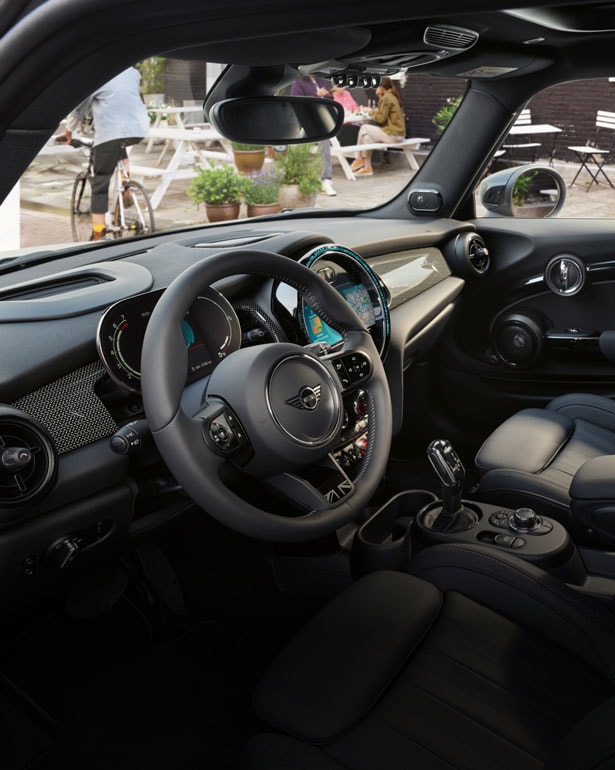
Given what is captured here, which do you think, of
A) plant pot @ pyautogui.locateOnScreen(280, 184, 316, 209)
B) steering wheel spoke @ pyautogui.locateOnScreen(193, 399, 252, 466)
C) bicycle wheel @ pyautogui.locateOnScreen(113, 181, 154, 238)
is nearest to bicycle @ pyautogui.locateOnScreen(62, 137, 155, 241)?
bicycle wheel @ pyautogui.locateOnScreen(113, 181, 154, 238)

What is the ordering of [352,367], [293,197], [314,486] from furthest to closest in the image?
1. [293,197]
2. [352,367]
3. [314,486]

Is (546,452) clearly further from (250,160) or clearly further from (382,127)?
(250,160)

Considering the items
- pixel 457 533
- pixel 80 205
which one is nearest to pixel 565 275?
pixel 457 533

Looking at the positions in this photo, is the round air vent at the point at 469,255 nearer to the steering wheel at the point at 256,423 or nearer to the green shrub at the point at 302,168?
the steering wheel at the point at 256,423

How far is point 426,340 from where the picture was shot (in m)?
2.70

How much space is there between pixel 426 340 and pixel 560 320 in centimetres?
63

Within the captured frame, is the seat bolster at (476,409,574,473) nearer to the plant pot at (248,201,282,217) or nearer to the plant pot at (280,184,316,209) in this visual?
the plant pot at (248,201,282,217)

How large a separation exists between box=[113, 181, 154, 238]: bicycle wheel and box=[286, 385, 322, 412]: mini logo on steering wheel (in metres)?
3.21

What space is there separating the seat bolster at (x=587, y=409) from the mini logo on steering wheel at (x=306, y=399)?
126cm

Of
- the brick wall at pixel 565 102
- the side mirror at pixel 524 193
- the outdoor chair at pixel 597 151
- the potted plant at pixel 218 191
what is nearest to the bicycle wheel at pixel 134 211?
the potted plant at pixel 218 191

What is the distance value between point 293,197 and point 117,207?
103 centimetres

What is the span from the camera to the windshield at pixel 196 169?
3803mm

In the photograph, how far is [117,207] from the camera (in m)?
4.55

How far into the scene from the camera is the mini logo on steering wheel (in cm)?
147
